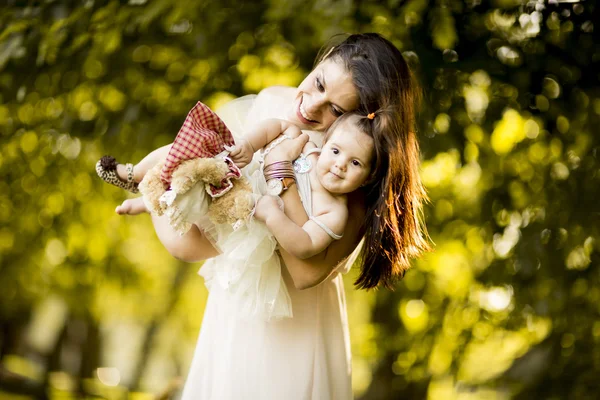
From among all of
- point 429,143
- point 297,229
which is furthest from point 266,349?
point 429,143

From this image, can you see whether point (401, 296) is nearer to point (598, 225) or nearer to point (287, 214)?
point (598, 225)

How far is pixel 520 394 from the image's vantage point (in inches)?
129

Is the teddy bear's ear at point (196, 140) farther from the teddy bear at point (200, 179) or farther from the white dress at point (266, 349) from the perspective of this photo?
the white dress at point (266, 349)

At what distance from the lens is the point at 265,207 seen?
5.06 feet

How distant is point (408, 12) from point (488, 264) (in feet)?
4.30

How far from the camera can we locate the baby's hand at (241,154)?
1556mm

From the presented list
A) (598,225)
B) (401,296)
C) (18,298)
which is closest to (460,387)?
(401,296)

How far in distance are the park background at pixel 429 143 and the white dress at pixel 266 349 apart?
104cm

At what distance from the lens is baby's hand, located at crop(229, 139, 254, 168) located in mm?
1556

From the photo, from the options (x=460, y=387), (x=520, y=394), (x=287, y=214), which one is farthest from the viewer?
(x=460, y=387)

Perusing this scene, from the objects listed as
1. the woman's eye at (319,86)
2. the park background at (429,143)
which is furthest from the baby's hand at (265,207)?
the park background at (429,143)

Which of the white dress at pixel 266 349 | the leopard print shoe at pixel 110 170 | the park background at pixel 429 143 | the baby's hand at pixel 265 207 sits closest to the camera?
the baby's hand at pixel 265 207

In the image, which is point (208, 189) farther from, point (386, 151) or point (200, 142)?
point (386, 151)

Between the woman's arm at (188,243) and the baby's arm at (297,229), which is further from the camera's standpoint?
the woman's arm at (188,243)
